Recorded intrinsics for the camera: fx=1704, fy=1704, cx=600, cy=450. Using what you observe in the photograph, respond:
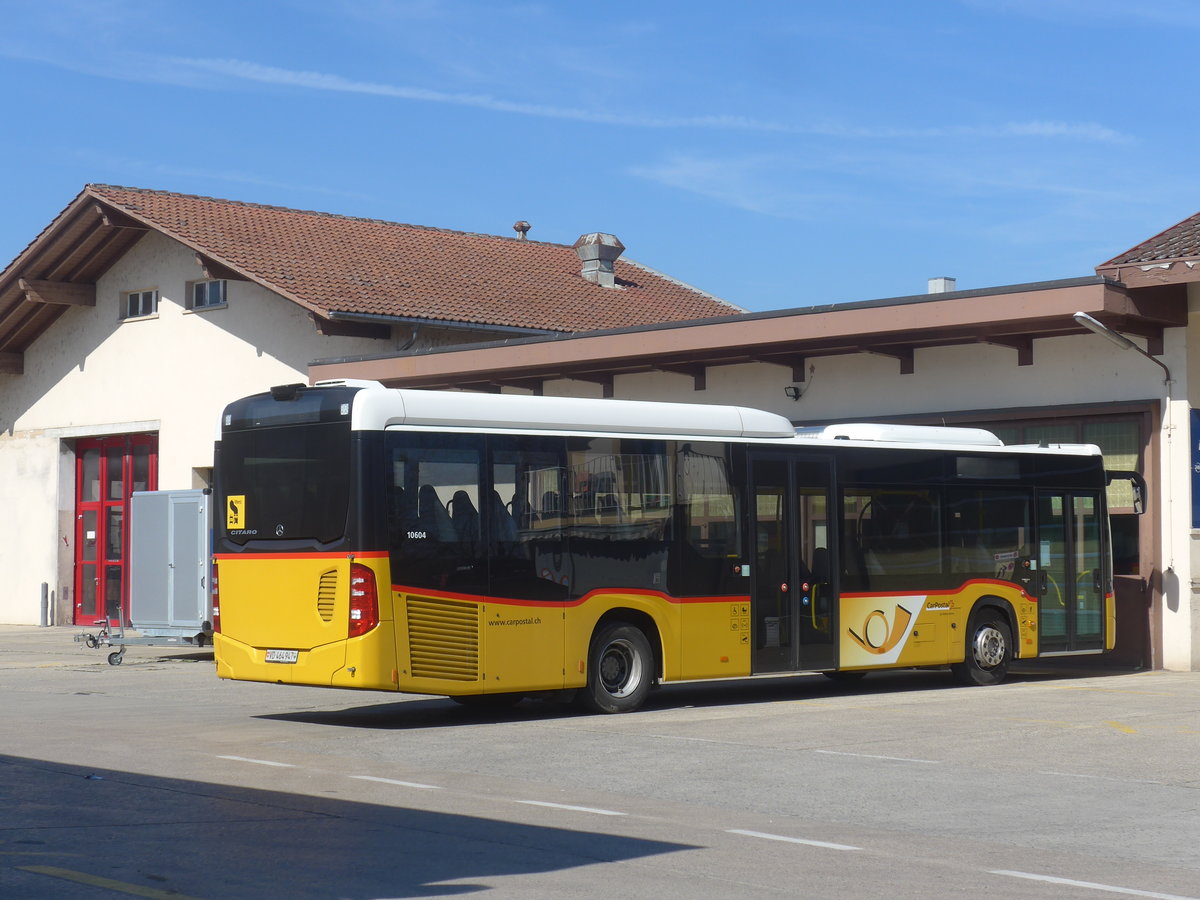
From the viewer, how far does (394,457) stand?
13508 mm

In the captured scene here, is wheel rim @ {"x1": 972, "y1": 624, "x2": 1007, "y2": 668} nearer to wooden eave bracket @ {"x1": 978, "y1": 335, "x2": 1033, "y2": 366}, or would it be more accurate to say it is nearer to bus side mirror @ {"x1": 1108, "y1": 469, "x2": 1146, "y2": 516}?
bus side mirror @ {"x1": 1108, "y1": 469, "x2": 1146, "y2": 516}

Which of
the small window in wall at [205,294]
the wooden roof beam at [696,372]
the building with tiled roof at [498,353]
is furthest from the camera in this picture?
the small window in wall at [205,294]

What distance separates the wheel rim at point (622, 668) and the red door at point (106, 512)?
18.4 meters

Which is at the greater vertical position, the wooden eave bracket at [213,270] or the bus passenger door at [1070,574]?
the wooden eave bracket at [213,270]

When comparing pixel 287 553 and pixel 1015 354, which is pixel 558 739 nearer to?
pixel 287 553

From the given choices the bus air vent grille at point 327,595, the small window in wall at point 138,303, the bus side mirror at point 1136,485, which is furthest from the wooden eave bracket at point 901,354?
the small window in wall at point 138,303

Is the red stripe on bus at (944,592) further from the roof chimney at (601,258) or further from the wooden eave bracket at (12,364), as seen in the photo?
the wooden eave bracket at (12,364)

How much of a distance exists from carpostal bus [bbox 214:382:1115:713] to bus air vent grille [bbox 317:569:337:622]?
0.05 ft

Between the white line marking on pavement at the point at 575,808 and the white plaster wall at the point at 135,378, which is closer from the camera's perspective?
the white line marking on pavement at the point at 575,808

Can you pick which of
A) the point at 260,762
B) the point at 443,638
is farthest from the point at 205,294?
the point at 260,762

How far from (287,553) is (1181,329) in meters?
10.6

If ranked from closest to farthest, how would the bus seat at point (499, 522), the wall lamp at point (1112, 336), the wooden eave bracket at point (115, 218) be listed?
the bus seat at point (499, 522)
the wall lamp at point (1112, 336)
the wooden eave bracket at point (115, 218)

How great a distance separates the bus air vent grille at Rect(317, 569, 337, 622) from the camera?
13.5 meters

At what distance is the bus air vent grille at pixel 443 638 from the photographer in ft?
44.3
